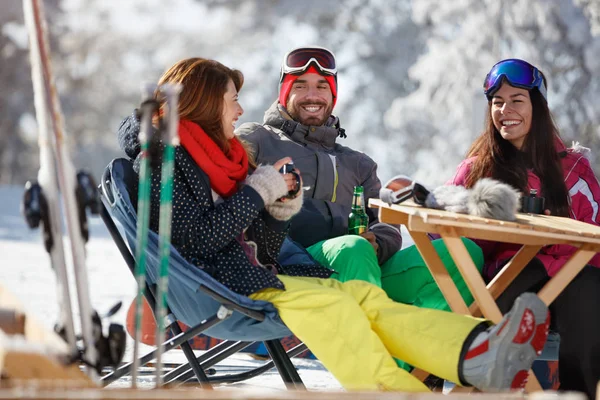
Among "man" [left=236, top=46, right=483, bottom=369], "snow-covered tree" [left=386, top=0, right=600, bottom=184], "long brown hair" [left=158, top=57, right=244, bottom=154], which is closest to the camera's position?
"long brown hair" [left=158, top=57, right=244, bottom=154]

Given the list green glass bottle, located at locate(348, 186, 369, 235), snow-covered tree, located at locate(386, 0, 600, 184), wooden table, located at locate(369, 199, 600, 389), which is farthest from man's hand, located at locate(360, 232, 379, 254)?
snow-covered tree, located at locate(386, 0, 600, 184)

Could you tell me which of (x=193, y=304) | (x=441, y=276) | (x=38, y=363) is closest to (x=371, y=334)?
(x=441, y=276)

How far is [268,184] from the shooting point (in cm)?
300

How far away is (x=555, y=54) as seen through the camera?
16.6 m

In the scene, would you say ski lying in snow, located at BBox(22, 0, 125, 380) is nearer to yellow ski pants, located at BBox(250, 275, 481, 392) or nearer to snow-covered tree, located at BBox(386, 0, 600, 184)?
yellow ski pants, located at BBox(250, 275, 481, 392)

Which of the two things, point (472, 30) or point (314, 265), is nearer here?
point (314, 265)

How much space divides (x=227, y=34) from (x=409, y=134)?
14.7 ft

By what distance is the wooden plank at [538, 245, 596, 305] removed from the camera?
9.87 feet

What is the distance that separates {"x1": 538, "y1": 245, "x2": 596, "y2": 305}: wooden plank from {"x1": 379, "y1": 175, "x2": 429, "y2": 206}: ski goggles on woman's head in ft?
1.53

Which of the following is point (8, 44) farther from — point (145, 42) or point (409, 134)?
point (409, 134)

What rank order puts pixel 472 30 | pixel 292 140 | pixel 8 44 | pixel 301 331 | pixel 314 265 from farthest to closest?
pixel 8 44 < pixel 472 30 < pixel 292 140 < pixel 314 265 < pixel 301 331

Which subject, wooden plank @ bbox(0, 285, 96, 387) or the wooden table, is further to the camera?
the wooden table

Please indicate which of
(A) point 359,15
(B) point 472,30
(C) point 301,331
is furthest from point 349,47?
(C) point 301,331

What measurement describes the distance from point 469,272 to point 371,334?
1.29 feet
